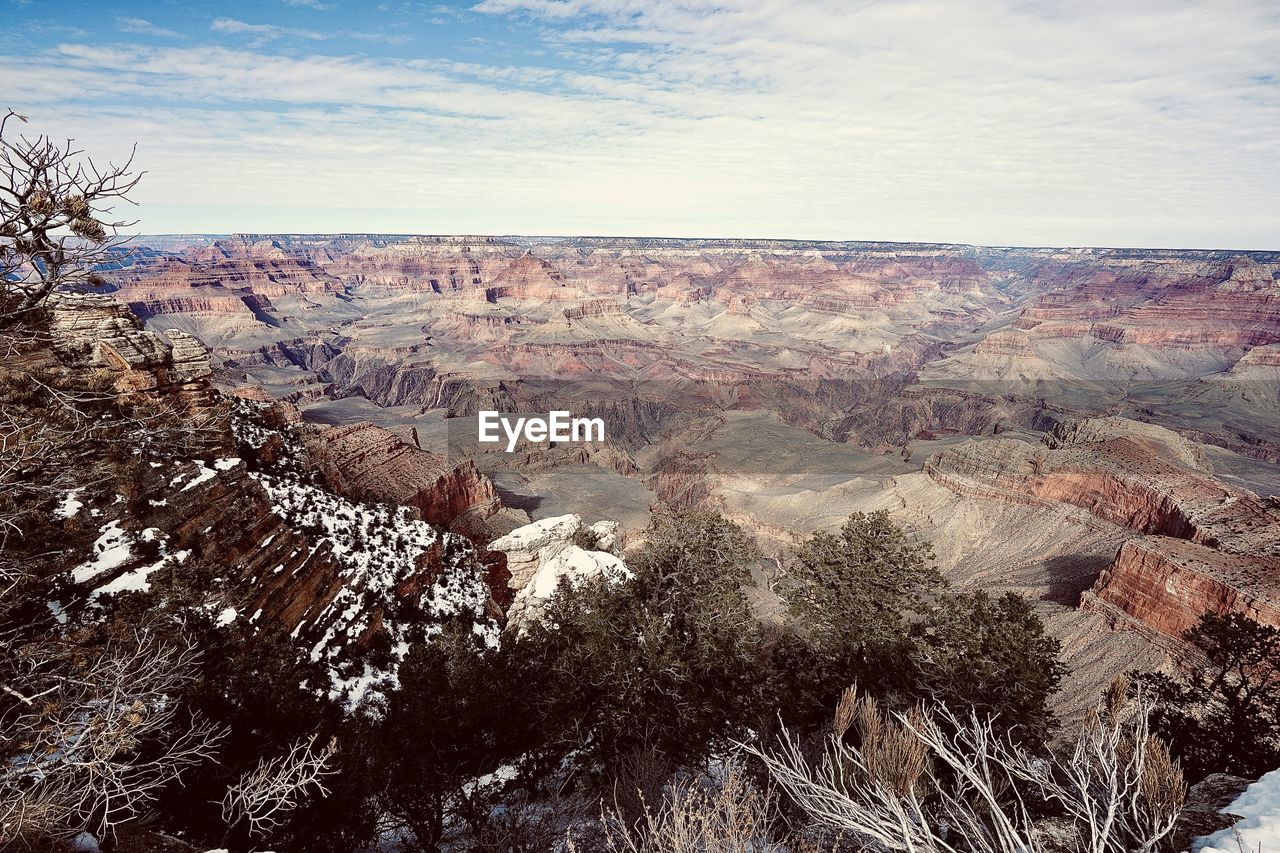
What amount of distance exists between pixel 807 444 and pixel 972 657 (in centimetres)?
7163

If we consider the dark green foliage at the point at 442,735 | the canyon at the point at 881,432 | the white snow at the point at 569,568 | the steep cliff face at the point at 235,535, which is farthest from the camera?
the canyon at the point at 881,432

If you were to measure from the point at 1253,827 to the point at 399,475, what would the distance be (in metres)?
38.6

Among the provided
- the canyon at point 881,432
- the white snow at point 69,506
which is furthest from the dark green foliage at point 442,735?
the canyon at point 881,432

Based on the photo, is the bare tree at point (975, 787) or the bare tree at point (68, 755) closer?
the bare tree at point (975, 787)

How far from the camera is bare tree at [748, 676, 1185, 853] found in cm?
558

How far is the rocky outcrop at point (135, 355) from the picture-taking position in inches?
673

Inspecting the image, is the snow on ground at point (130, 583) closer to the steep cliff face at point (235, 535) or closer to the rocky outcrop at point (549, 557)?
the steep cliff face at point (235, 535)

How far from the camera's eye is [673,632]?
1789cm

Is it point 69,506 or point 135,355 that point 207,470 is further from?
point 135,355

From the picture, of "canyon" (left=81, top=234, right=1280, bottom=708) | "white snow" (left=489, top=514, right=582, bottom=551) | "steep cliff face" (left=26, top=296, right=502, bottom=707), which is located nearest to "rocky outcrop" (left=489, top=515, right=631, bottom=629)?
"white snow" (left=489, top=514, right=582, bottom=551)

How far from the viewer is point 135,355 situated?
1788cm

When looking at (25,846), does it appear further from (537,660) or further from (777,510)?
(777,510)

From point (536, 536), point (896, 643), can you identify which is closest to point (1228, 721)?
point (896, 643)

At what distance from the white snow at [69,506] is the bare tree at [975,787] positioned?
17.5 meters
